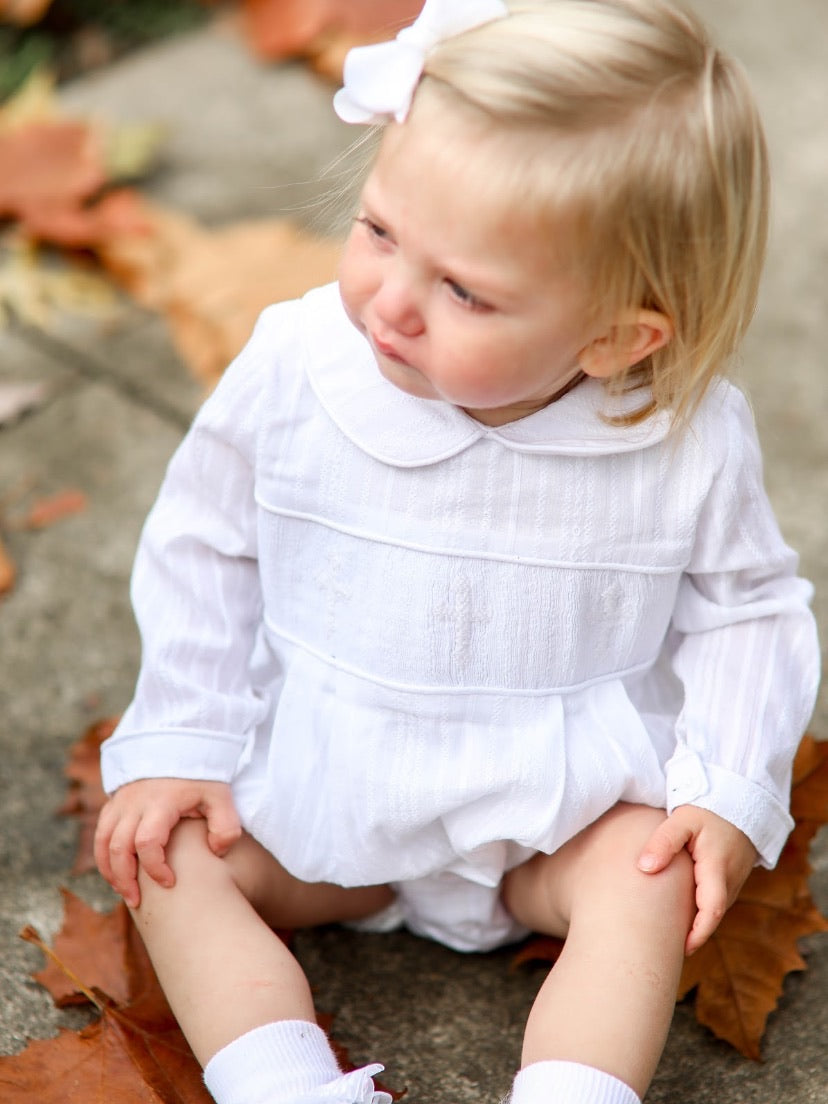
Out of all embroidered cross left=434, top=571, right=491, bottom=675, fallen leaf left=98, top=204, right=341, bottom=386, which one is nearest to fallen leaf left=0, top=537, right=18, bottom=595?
fallen leaf left=98, top=204, right=341, bottom=386

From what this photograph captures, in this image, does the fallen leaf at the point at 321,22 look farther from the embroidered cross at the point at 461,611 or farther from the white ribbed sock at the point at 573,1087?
the white ribbed sock at the point at 573,1087

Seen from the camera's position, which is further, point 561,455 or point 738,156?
point 561,455

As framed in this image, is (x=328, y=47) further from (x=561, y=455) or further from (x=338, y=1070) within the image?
(x=338, y=1070)

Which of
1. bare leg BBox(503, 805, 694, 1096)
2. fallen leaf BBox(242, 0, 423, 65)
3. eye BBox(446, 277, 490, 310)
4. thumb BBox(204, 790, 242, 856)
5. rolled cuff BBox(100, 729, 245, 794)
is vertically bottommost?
thumb BBox(204, 790, 242, 856)

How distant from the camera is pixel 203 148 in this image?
9.23 ft

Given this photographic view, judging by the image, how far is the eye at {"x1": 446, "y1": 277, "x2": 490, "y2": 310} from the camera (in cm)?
119

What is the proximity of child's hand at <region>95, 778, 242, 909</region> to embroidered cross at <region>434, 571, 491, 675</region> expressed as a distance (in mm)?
312

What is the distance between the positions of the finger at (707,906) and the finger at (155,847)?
1.69ft

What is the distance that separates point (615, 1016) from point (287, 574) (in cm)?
54

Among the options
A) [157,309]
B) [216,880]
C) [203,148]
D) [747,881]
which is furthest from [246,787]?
[203,148]

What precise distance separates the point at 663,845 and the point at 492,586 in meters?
0.30

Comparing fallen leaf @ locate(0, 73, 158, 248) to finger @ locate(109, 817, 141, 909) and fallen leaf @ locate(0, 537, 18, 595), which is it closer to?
fallen leaf @ locate(0, 537, 18, 595)

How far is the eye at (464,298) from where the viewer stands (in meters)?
1.19

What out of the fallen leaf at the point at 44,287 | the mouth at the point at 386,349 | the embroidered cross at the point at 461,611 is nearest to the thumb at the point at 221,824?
the embroidered cross at the point at 461,611
